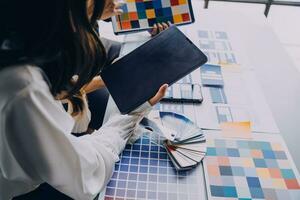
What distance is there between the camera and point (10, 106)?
2.01 ft

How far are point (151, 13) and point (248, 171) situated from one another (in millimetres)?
816

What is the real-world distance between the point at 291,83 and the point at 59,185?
100 cm

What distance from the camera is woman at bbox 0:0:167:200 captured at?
605 millimetres

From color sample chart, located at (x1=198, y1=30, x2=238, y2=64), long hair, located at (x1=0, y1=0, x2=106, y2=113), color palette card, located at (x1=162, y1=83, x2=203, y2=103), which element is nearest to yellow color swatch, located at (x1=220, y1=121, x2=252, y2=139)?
color palette card, located at (x1=162, y1=83, x2=203, y2=103)

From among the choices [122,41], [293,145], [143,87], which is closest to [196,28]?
[122,41]

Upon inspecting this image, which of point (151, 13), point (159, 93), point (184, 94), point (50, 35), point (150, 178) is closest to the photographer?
point (50, 35)

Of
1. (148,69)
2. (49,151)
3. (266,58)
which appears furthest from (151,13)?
(49,151)

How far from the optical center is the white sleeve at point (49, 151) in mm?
631

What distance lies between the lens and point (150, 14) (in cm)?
141

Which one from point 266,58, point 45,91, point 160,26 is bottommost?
point 266,58

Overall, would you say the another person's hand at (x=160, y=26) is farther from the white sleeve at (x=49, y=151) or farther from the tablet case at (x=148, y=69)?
the white sleeve at (x=49, y=151)

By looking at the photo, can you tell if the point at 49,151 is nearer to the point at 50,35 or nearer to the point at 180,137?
the point at 50,35

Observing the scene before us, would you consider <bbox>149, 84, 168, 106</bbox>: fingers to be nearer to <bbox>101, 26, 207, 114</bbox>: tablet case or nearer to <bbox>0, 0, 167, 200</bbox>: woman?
<bbox>101, 26, 207, 114</bbox>: tablet case

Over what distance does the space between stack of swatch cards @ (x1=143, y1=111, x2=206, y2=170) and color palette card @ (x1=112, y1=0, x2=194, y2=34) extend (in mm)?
516
